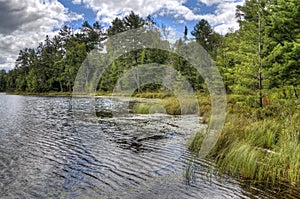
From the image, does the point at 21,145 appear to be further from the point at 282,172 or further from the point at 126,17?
the point at 126,17

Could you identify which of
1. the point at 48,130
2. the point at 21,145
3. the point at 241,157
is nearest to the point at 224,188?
the point at 241,157

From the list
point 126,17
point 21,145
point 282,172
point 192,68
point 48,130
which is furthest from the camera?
point 126,17

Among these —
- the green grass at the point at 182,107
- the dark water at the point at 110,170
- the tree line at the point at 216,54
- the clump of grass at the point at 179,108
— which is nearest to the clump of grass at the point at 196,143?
the dark water at the point at 110,170

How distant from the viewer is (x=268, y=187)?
5.93m

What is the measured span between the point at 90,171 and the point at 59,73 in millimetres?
64906

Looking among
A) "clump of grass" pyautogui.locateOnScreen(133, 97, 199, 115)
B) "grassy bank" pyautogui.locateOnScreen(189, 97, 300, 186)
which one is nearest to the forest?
"grassy bank" pyautogui.locateOnScreen(189, 97, 300, 186)

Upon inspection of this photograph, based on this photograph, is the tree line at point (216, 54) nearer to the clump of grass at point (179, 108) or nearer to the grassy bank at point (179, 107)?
the grassy bank at point (179, 107)

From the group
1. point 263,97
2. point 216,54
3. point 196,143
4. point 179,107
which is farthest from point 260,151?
point 216,54

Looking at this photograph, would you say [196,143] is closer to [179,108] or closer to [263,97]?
[263,97]

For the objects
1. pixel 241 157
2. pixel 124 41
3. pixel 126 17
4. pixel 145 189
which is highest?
pixel 126 17

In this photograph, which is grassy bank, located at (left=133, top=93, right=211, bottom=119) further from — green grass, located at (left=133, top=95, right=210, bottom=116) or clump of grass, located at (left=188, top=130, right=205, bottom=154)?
clump of grass, located at (left=188, top=130, right=205, bottom=154)

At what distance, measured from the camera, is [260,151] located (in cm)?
727

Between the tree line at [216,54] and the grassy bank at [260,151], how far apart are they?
5180 millimetres

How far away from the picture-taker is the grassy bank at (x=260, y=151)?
6.29 m
